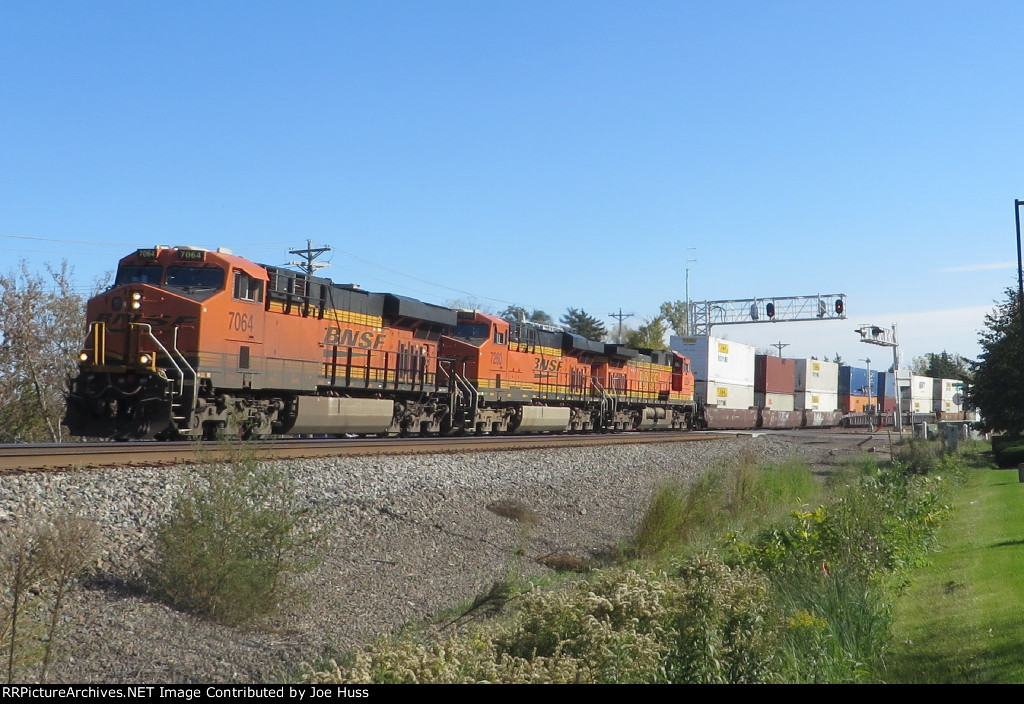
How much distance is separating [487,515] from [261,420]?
243 inches

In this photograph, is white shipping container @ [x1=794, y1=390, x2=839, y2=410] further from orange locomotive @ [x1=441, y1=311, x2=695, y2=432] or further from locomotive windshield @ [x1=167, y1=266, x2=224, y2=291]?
locomotive windshield @ [x1=167, y1=266, x2=224, y2=291]

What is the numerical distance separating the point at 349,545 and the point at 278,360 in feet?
26.5

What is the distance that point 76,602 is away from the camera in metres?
7.94

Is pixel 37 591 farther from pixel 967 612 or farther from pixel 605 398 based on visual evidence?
pixel 605 398

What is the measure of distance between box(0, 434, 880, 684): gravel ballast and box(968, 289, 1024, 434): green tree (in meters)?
19.0

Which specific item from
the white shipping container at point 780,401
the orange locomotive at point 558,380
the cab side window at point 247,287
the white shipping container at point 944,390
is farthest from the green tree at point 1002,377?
the white shipping container at point 944,390

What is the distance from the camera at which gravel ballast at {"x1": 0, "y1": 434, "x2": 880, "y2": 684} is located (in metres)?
7.53

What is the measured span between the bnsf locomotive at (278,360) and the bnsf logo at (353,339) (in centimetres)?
4

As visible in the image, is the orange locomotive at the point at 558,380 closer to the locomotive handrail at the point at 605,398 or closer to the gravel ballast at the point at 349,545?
the locomotive handrail at the point at 605,398

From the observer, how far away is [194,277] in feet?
58.5

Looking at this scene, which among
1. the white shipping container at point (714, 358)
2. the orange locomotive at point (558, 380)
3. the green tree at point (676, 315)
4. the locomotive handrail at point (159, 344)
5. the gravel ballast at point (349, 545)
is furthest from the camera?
the green tree at point (676, 315)

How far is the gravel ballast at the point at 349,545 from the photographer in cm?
753

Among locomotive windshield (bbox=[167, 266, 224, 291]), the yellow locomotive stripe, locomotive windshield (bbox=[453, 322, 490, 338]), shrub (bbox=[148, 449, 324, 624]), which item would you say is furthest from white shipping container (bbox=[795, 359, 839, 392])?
shrub (bbox=[148, 449, 324, 624])
